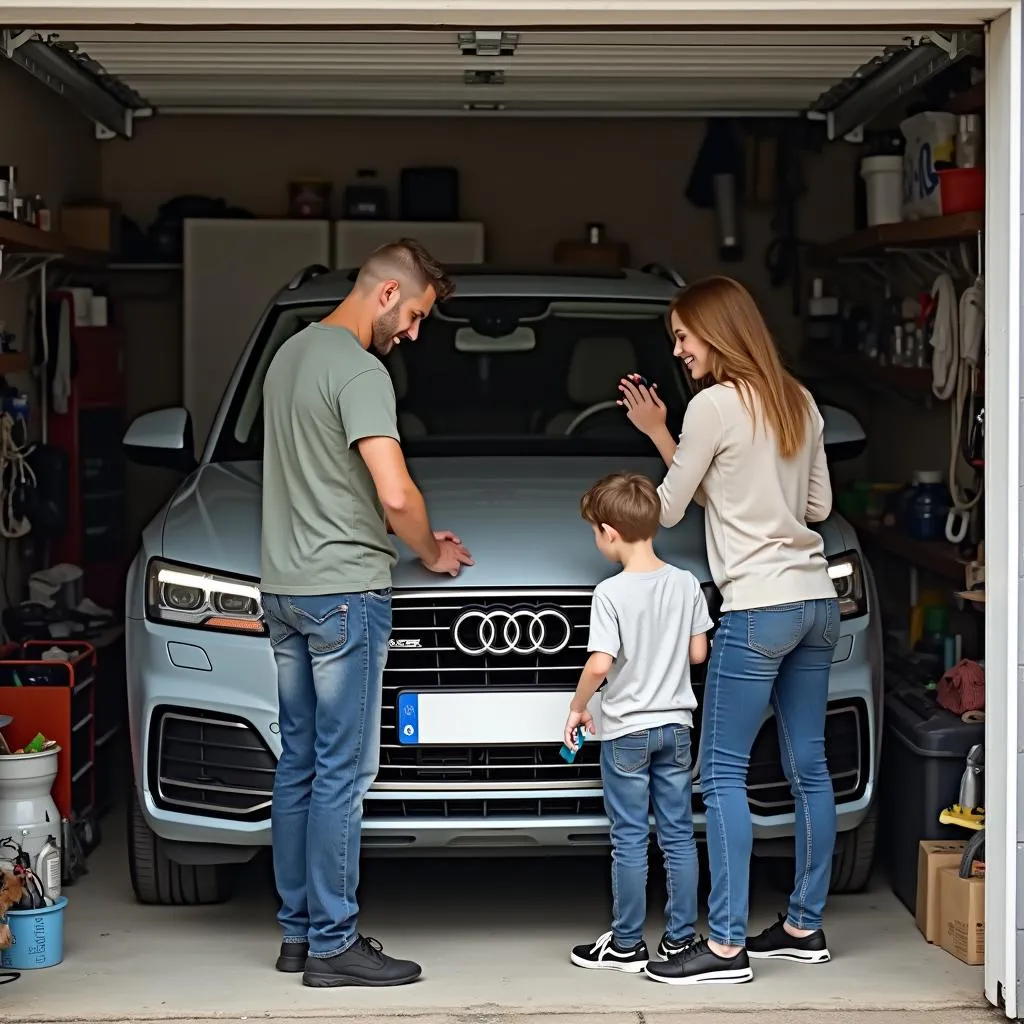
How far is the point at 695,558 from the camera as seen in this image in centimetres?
479

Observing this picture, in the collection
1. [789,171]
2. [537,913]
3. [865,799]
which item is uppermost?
[789,171]

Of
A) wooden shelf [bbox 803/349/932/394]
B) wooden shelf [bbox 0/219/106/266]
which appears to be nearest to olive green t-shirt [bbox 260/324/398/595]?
wooden shelf [bbox 0/219/106/266]

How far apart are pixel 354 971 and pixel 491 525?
124 cm

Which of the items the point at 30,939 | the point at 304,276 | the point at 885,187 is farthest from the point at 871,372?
the point at 30,939

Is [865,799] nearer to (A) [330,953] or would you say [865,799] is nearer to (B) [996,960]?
(B) [996,960]

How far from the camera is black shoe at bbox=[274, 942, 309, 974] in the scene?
4.69 metres

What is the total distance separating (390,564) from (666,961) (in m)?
1.27

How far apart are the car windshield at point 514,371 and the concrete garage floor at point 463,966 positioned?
1.43 meters

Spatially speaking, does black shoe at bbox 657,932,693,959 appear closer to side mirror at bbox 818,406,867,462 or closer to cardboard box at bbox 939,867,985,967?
cardboard box at bbox 939,867,985,967

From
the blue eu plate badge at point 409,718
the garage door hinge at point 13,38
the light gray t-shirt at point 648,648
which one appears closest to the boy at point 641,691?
the light gray t-shirt at point 648,648

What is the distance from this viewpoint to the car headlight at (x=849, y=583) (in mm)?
4867

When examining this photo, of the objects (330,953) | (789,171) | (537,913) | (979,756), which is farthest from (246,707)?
(789,171)

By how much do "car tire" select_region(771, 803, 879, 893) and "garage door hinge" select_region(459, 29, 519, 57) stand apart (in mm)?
2902

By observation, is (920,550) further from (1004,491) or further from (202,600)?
(202,600)
